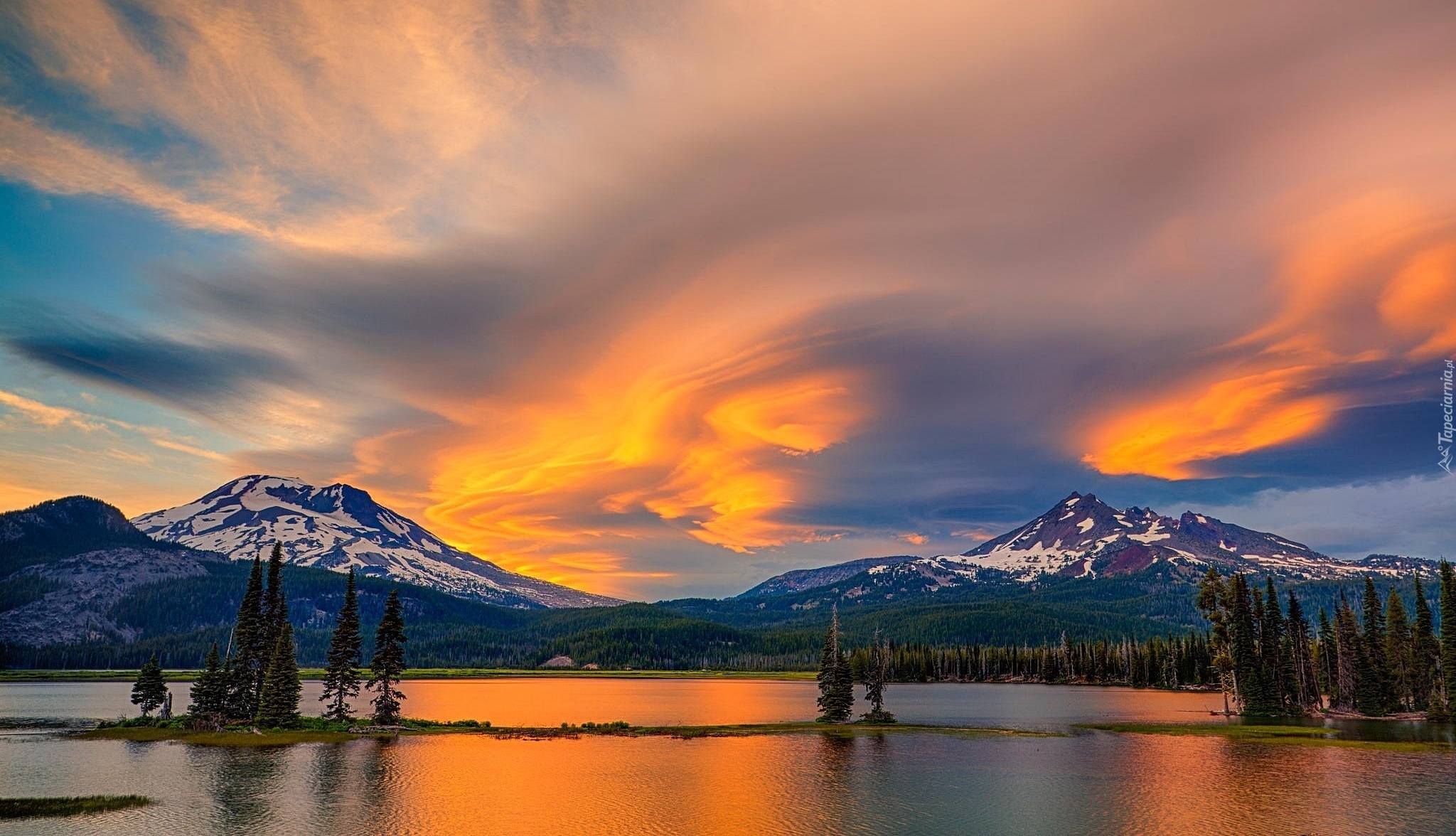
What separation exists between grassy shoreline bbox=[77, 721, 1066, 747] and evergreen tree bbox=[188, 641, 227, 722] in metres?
3.86

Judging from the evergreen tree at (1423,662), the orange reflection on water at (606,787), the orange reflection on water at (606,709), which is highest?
the evergreen tree at (1423,662)

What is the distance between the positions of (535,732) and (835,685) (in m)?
42.8

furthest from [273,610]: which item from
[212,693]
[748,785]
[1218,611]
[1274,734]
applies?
[1218,611]

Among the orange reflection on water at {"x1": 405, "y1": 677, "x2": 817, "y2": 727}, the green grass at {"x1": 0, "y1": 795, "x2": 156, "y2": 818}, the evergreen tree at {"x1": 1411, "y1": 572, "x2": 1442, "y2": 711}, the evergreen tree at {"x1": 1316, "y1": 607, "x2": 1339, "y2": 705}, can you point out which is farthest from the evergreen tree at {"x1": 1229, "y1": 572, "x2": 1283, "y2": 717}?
the green grass at {"x1": 0, "y1": 795, "x2": 156, "y2": 818}

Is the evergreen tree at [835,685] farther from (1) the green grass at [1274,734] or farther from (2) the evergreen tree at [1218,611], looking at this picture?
(2) the evergreen tree at [1218,611]

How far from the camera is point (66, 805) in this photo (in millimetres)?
59031

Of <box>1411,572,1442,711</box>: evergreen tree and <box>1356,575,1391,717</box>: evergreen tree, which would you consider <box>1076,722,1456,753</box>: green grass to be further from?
<box>1411,572,1442,711</box>: evergreen tree

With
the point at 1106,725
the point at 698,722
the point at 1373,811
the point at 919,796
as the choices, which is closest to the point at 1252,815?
the point at 1373,811

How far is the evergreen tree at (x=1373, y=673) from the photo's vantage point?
131 metres

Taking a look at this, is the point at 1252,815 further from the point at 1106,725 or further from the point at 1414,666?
the point at 1414,666

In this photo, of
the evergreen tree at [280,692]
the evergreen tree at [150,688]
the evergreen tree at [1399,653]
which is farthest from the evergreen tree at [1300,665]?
the evergreen tree at [150,688]

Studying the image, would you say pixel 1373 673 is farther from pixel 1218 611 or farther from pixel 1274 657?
pixel 1218 611

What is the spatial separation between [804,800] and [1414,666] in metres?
131

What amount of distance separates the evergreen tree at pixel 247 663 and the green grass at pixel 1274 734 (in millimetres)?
114687
